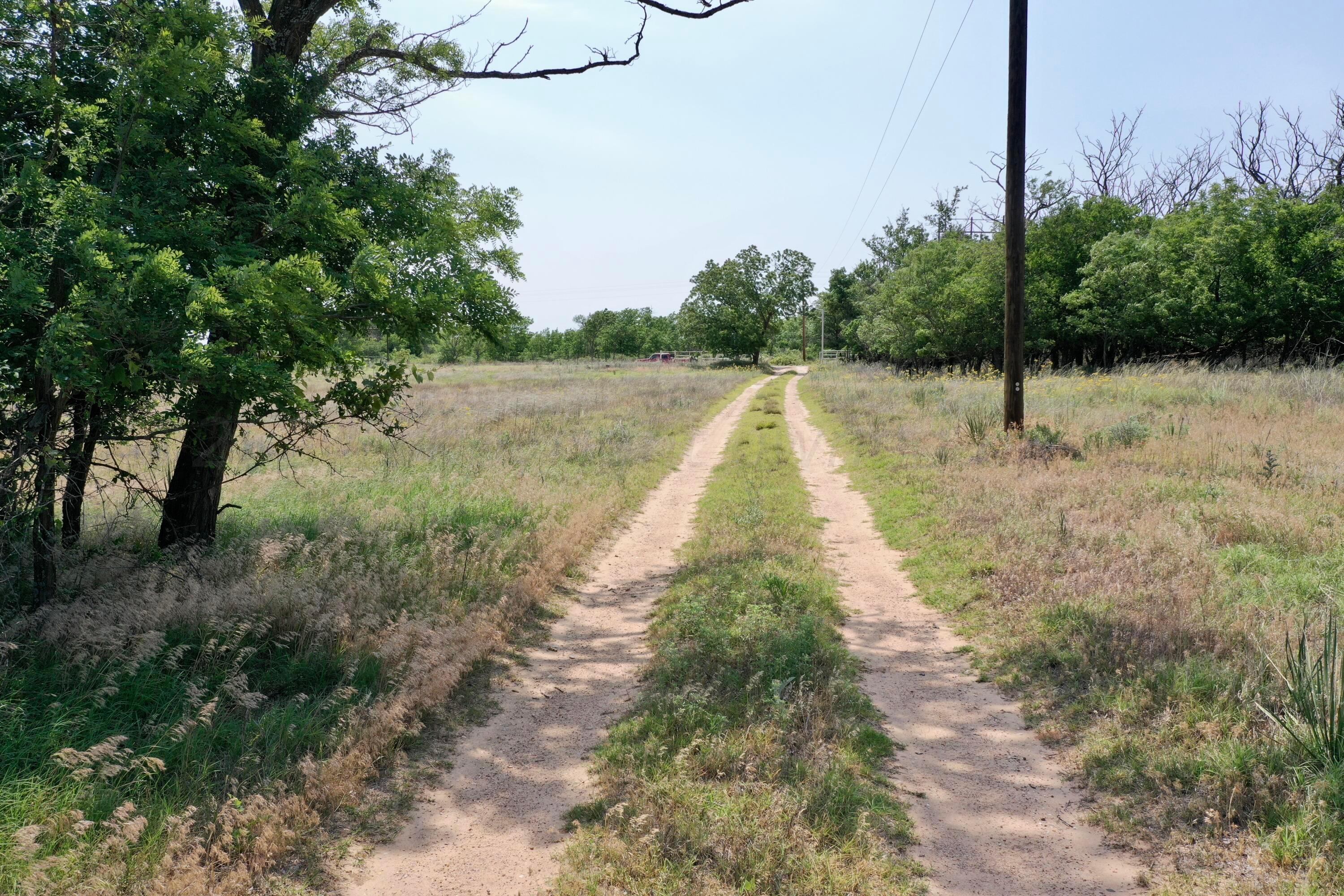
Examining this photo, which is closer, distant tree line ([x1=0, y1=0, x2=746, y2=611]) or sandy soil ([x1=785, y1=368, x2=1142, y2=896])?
sandy soil ([x1=785, y1=368, x2=1142, y2=896])

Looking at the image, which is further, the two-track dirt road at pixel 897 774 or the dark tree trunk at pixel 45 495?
the dark tree trunk at pixel 45 495

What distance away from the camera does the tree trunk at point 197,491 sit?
7.61 metres

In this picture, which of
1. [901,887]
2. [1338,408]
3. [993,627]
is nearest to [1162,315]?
[1338,408]

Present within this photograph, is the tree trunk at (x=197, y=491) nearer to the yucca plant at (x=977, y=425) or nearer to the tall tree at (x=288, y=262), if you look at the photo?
the tall tree at (x=288, y=262)

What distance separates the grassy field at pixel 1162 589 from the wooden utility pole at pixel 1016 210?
1088 mm

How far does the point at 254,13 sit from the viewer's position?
824cm

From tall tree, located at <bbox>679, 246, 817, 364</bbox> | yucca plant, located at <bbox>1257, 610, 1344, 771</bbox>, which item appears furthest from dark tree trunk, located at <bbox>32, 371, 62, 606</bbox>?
tall tree, located at <bbox>679, 246, 817, 364</bbox>

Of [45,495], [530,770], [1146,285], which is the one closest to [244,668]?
[45,495]

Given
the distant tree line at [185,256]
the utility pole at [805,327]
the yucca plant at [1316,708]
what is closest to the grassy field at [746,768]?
the yucca plant at [1316,708]

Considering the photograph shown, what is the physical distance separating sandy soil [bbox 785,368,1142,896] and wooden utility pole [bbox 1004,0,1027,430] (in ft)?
27.7

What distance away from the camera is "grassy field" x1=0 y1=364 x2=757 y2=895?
363 cm

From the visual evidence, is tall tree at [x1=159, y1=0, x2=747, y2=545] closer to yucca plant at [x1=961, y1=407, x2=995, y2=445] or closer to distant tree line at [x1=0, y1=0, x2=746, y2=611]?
distant tree line at [x1=0, y1=0, x2=746, y2=611]

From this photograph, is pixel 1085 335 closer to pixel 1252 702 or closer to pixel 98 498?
pixel 1252 702

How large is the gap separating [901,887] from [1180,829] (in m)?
1.65
